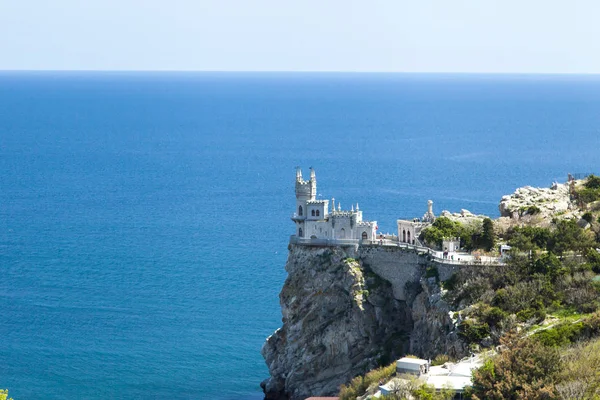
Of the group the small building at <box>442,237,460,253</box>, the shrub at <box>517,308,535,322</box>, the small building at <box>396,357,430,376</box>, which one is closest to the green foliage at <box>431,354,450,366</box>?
the small building at <box>396,357,430,376</box>

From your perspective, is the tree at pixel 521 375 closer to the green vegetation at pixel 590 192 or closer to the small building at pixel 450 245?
the small building at pixel 450 245

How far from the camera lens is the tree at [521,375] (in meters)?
46.7

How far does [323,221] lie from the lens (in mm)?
71938

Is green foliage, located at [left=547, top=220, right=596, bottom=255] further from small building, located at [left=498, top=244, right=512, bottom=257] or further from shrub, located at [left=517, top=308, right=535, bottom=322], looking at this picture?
shrub, located at [left=517, top=308, right=535, bottom=322]

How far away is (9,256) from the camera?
10531cm

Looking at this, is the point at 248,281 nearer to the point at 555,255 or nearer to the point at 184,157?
the point at 555,255

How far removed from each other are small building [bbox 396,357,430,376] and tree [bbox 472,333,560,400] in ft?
14.3

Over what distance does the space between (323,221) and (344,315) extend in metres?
6.08

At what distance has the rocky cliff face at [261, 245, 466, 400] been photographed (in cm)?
6819

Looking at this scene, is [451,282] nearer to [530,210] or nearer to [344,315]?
[344,315]

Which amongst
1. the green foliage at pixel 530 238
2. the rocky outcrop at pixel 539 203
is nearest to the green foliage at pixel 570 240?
the green foliage at pixel 530 238

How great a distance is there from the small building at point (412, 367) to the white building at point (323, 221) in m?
17.0

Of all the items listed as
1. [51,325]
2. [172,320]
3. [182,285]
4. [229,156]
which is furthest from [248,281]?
[229,156]

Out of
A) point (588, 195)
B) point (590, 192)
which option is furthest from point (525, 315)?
point (590, 192)
